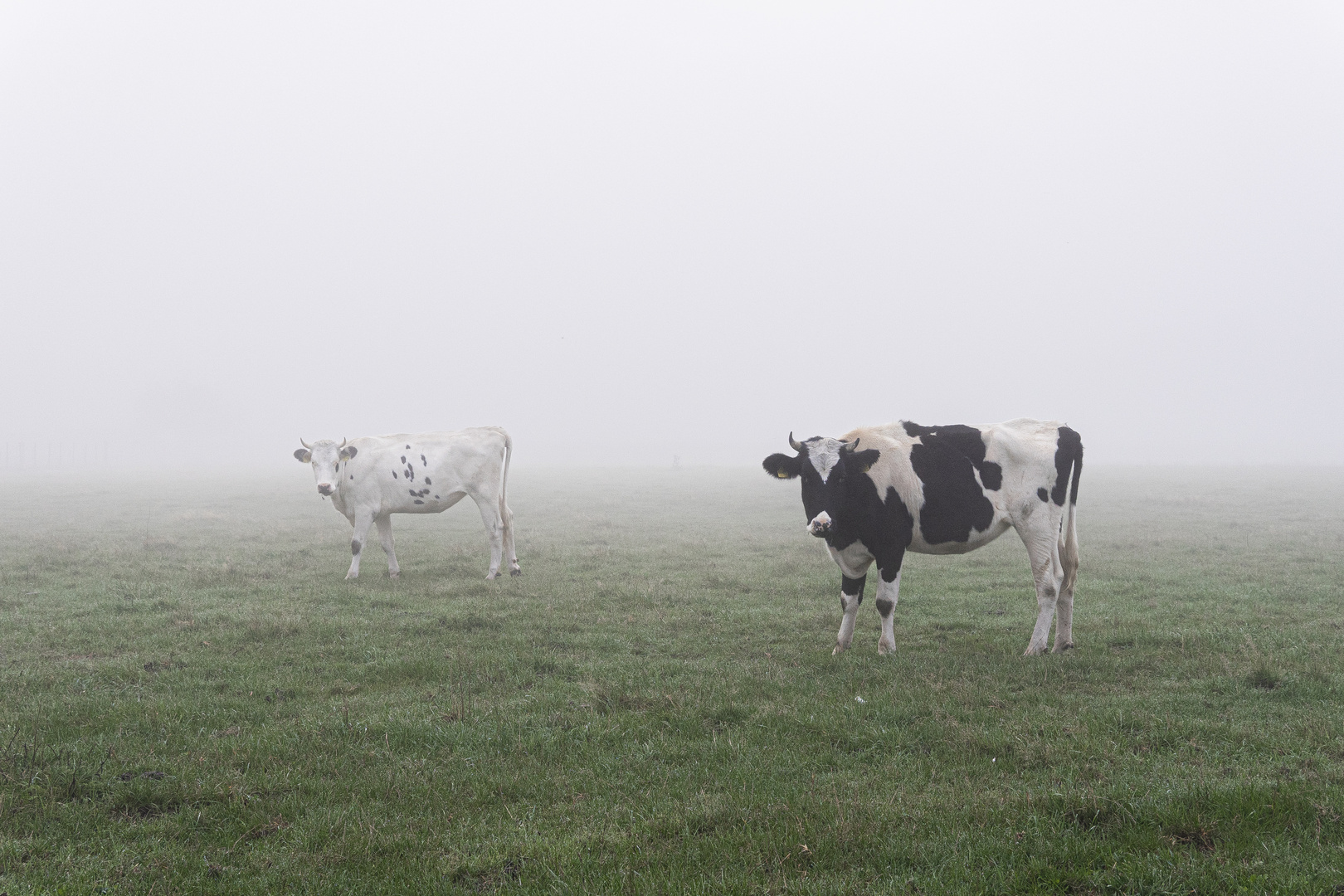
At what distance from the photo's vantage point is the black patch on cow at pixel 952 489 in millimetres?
9922

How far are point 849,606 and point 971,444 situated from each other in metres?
2.59

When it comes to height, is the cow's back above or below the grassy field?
above

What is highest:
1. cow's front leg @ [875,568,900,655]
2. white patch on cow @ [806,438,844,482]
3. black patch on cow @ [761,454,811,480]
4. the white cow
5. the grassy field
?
Result: white patch on cow @ [806,438,844,482]

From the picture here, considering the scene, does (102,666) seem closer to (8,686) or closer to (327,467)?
(8,686)

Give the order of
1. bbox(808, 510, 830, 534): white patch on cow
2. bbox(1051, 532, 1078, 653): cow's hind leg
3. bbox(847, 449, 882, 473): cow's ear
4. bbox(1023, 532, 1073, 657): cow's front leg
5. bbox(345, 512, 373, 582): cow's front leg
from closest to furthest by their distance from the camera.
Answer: bbox(808, 510, 830, 534): white patch on cow, bbox(1023, 532, 1073, 657): cow's front leg, bbox(1051, 532, 1078, 653): cow's hind leg, bbox(847, 449, 882, 473): cow's ear, bbox(345, 512, 373, 582): cow's front leg

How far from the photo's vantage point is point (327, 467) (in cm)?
1591

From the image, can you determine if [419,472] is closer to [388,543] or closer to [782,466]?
[388,543]

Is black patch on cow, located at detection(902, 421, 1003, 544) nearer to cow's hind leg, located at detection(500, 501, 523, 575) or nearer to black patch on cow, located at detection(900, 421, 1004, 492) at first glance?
black patch on cow, located at detection(900, 421, 1004, 492)

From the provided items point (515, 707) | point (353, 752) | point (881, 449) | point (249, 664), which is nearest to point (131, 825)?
point (353, 752)

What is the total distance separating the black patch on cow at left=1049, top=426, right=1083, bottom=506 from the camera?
10.1 m

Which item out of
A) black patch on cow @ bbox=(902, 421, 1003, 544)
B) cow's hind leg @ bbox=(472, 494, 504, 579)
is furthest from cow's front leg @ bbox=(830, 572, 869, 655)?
cow's hind leg @ bbox=(472, 494, 504, 579)

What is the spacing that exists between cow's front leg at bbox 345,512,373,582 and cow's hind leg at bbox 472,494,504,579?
2171mm

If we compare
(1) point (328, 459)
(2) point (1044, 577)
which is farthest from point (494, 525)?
(2) point (1044, 577)

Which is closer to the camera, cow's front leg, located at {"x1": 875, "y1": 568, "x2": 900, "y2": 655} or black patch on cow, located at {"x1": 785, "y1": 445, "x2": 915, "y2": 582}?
cow's front leg, located at {"x1": 875, "y1": 568, "x2": 900, "y2": 655}
